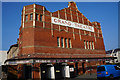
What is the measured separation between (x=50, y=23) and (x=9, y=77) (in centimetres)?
1202

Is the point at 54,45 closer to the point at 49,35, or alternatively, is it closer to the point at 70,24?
the point at 49,35

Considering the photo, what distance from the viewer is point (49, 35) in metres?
20.7

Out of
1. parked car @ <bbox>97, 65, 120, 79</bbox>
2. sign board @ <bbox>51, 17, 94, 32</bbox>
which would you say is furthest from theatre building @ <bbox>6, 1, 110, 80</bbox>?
parked car @ <bbox>97, 65, 120, 79</bbox>

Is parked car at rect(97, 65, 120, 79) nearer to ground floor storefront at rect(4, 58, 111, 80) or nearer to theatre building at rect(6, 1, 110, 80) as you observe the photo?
ground floor storefront at rect(4, 58, 111, 80)

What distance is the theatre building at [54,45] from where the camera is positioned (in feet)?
56.7

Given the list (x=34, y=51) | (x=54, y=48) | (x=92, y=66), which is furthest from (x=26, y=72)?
(x=92, y=66)

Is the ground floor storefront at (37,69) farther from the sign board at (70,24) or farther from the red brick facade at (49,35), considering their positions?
the sign board at (70,24)

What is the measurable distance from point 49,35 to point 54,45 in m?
2.18

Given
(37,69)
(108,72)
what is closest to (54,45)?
(37,69)

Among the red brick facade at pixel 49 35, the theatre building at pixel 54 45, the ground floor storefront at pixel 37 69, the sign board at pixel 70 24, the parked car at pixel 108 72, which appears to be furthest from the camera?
the sign board at pixel 70 24

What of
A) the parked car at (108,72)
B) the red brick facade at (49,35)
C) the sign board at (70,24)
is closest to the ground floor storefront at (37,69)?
the red brick facade at (49,35)

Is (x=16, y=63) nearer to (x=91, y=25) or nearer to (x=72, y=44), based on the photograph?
(x=72, y=44)

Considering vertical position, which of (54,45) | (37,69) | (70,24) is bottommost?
(37,69)

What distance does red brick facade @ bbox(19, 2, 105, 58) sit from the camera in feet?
61.8
